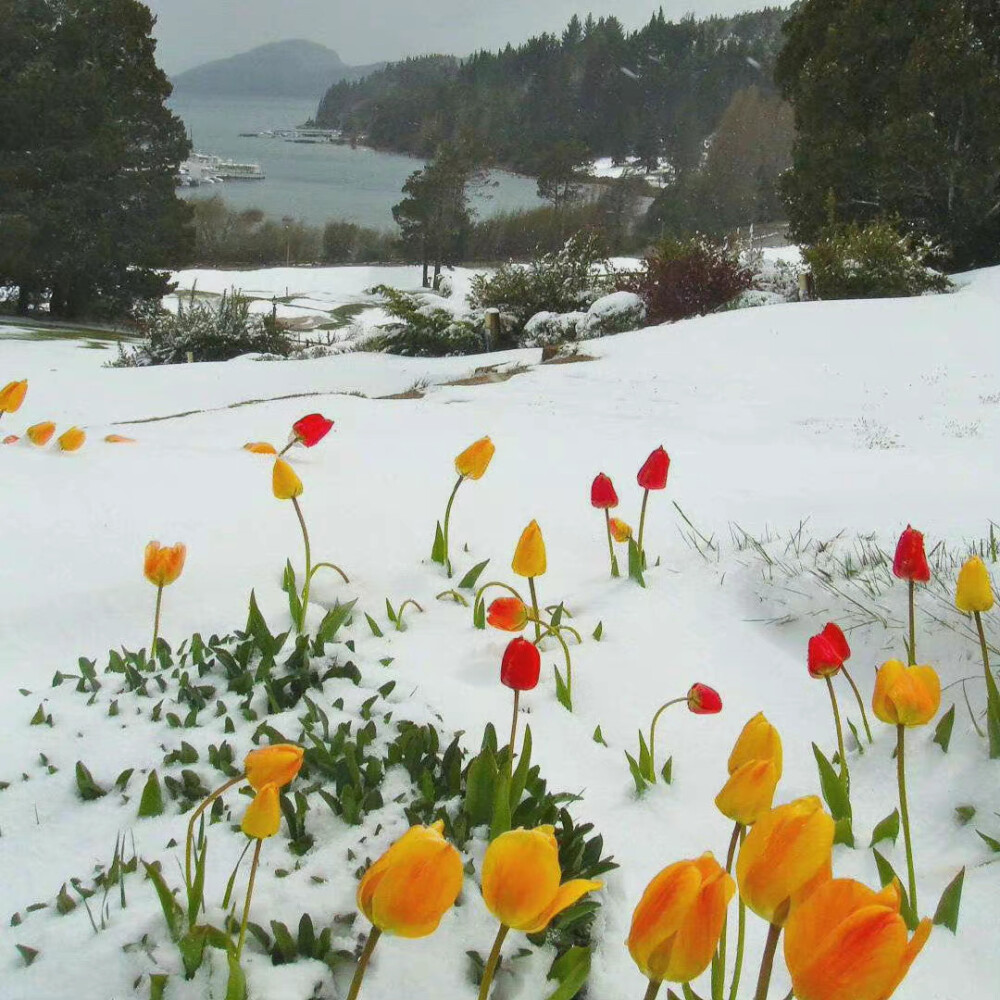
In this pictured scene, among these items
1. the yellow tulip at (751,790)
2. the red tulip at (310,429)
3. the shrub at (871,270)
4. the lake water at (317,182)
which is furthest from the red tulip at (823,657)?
the lake water at (317,182)

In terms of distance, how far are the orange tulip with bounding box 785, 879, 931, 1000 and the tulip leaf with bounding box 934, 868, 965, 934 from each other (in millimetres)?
549

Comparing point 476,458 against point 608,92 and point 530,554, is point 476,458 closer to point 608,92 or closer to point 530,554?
point 530,554

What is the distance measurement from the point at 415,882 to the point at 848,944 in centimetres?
27

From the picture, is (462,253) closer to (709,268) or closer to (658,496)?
(709,268)

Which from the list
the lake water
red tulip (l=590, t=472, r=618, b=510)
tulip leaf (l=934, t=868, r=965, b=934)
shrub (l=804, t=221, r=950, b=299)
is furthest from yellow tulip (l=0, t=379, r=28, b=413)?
the lake water

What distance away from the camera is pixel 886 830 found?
1185 millimetres

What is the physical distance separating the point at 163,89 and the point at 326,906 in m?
22.6

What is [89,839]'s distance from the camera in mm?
1104

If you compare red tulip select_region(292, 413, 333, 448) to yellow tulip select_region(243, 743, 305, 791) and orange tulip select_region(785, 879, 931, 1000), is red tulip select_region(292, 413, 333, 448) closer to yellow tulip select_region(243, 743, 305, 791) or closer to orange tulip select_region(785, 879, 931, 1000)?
yellow tulip select_region(243, 743, 305, 791)

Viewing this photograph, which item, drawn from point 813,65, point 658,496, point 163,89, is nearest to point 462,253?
point 163,89

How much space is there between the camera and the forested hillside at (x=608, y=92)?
57906 mm

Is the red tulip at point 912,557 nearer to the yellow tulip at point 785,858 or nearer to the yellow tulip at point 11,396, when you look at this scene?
the yellow tulip at point 785,858

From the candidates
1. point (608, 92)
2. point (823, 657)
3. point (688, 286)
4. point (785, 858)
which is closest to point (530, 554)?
point (823, 657)

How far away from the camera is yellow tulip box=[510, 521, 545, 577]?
142cm
